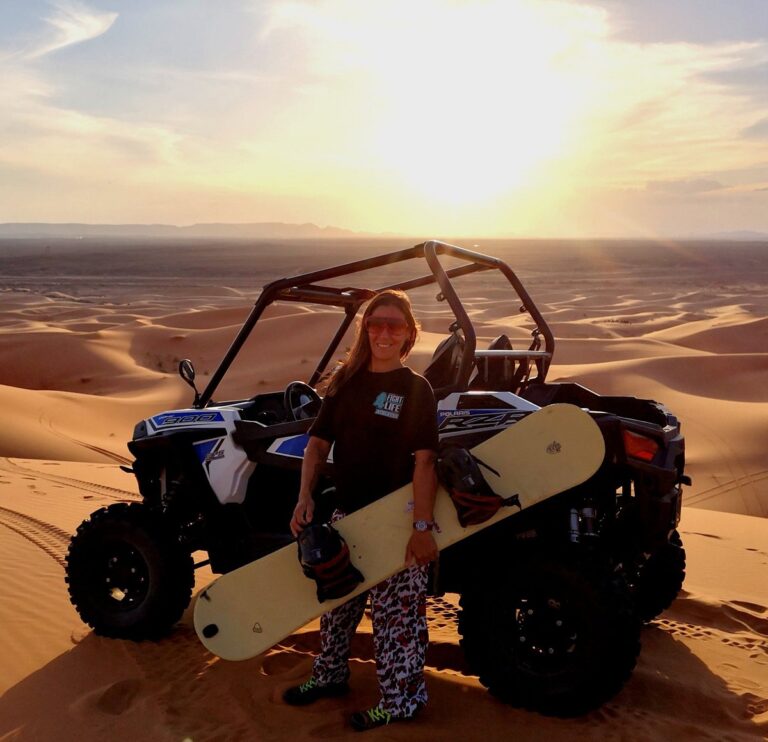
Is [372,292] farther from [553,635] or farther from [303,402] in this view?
[553,635]

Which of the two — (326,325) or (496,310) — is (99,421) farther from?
(496,310)

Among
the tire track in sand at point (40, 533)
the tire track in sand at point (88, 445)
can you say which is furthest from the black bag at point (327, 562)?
the tire track in sand at point (88, 445)

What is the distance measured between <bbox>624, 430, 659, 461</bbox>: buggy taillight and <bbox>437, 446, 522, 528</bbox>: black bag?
0.72 metres

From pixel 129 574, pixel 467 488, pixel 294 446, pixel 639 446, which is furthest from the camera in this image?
pixel 129 574

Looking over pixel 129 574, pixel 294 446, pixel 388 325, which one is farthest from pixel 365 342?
pixel 129 574

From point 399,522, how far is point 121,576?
198cm

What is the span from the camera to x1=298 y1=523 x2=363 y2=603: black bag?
10.4ft

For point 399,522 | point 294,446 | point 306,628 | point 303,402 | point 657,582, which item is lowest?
point 306,628

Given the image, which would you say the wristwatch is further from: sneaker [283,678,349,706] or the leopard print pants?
sneaker [283,678,349,706]

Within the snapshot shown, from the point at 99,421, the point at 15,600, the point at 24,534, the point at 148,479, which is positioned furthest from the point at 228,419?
the point at 99,421

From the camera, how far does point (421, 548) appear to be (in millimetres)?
3141

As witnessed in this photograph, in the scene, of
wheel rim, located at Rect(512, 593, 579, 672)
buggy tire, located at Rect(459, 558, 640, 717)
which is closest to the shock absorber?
buggy tire, located at Rect(459, 558, 640, 717)

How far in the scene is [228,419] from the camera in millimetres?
4363

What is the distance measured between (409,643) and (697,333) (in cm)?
2233
